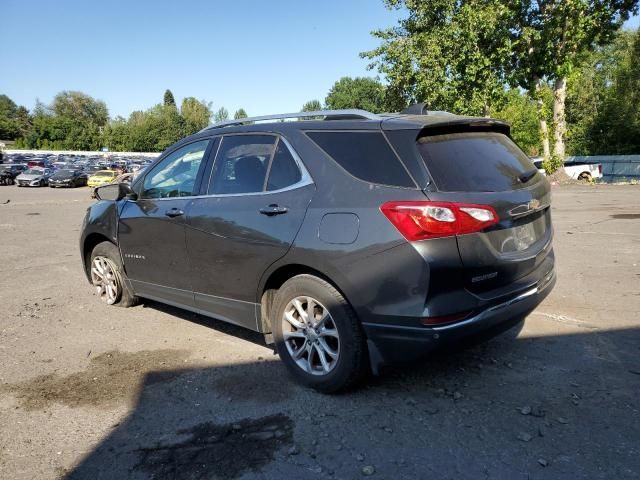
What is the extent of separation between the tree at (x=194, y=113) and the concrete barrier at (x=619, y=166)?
97.1 meters

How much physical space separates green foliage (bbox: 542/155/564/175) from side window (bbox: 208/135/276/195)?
2456cm

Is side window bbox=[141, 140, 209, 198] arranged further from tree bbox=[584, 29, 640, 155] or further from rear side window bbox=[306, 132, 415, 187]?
tree bbox=[584, 29, 640, 155]

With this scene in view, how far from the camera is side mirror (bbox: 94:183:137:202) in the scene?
516 cm

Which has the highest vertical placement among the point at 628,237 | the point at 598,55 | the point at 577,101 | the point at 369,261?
the point at 598,55

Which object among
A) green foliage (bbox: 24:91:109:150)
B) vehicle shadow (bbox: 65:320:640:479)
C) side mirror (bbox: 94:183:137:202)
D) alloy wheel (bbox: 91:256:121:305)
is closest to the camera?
vehicle shadow (bbox: 65:320:640:479)

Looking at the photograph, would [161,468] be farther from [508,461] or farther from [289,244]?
[508,461]

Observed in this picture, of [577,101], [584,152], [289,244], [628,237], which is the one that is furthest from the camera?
[577,101]

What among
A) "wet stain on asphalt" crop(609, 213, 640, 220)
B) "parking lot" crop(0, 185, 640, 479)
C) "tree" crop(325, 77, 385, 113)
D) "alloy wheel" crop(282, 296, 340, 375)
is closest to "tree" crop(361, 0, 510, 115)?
"wet stain on asphalt" crop(609, 213, 640, 220)

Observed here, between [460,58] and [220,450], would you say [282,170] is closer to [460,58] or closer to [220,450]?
[220,450]

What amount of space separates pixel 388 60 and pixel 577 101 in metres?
28.5

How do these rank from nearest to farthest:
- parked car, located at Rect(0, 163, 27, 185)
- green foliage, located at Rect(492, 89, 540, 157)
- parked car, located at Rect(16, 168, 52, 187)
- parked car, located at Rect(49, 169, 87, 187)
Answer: parked car, located at Rect(49, 169, 87, 187)
parked car, located at Rect(16, 168, 52, 187)
parked car, located at Rect(0, 163, 27, 185)
green foliage, located at Rect(492, 89, 540, 157)

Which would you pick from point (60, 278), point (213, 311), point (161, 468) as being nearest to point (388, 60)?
point (60, 278)

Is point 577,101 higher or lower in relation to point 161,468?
higher

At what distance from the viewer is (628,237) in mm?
9133
